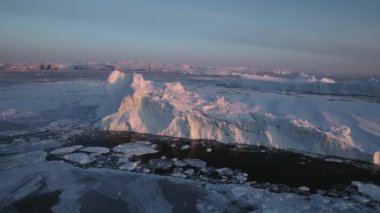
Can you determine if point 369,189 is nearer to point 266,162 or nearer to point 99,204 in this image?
point 266,162

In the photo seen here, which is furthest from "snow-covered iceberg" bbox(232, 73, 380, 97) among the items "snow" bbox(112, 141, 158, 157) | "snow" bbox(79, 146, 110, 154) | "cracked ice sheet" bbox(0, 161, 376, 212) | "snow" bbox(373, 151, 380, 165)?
"cracked ice sheet" bbox(0, 161, 376, 212)

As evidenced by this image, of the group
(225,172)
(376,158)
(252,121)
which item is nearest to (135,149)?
(225,172)

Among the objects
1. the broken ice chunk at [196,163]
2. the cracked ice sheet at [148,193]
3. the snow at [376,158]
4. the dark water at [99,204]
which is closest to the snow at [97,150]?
the cracked ice sheet at [148,193]

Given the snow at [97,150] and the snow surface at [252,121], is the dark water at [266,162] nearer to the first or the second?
the snow at [97,150]

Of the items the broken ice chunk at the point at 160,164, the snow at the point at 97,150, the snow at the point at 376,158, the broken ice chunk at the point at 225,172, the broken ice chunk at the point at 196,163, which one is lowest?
the snow at the point at 97,150

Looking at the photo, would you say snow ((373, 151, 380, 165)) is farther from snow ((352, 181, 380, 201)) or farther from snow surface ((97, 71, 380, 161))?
snow ((352, 181, 380, 201))

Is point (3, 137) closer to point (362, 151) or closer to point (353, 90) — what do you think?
point (362, 151)
